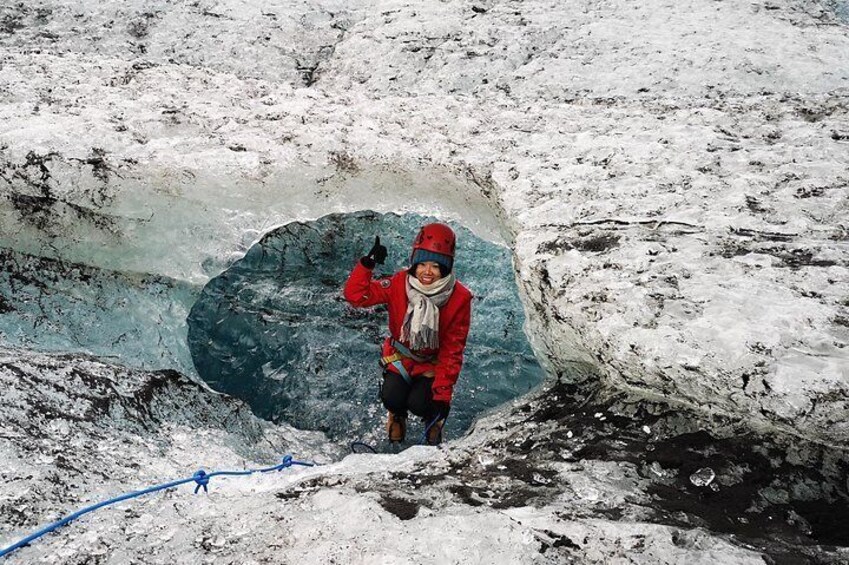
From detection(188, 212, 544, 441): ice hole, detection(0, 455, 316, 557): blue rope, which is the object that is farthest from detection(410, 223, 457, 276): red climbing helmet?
detection(188, 212, 544, 441): ice hole

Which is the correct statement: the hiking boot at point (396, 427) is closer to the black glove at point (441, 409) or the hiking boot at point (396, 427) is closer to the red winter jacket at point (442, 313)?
the black glove at point (441, 409)

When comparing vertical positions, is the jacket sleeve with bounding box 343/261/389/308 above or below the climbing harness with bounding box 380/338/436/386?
above

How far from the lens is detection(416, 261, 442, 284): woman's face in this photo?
374cm

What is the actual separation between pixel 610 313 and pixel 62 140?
333 centimetres

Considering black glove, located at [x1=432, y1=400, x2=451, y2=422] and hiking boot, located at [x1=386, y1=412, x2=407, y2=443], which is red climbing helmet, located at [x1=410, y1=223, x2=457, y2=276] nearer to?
black glove, located at [x1=432, y1=400, x2=451, y2=422]

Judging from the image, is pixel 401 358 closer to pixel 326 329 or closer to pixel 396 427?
pixel 396 427

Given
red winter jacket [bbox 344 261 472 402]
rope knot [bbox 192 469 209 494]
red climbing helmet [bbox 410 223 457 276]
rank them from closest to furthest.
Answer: rope knot [bbox 192 469 209 494] → red climbing helmet [bbox 410 223 457 276] → red winter jacket [bbox 344 261 472 402]

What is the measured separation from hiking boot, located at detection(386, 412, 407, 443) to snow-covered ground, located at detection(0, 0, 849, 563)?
103 centimetres

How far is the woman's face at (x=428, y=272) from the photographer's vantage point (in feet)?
12.3

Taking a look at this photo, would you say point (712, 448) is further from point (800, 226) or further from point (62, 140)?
point (62, 140)

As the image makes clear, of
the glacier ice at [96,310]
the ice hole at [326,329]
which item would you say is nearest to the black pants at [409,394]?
the ice hole at [326,329]

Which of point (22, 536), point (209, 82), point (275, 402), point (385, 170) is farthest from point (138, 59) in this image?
point (22, 536)

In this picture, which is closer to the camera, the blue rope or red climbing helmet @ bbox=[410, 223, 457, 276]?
the blue rope

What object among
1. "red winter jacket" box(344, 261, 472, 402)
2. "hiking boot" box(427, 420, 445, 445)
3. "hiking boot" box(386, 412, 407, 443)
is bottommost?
"hiking boot" box(386, 412, 407, 443)
